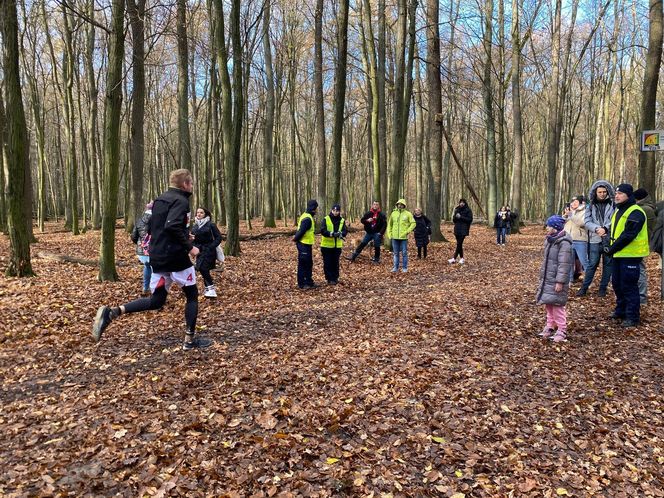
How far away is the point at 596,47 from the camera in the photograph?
2759 cm

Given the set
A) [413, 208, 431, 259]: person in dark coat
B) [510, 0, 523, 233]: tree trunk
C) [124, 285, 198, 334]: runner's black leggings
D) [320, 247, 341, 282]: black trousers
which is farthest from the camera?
[510, 0, 523, 233]: tree trunk

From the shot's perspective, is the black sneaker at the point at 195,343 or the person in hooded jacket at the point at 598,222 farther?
the person in hooded jacket at the point at 598,222

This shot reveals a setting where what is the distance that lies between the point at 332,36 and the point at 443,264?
1304 centimetres

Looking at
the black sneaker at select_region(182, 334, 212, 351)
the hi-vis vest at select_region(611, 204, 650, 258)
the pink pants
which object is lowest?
the black sneaker at select_region(182, 334, 212, 351)

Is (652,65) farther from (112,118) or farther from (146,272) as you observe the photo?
(146,272)

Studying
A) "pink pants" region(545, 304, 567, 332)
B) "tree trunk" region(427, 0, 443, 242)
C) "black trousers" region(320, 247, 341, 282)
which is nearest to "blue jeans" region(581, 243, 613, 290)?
"pink pants" region(545, 304, 567, 332)

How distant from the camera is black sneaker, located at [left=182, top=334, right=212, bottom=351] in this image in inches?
223

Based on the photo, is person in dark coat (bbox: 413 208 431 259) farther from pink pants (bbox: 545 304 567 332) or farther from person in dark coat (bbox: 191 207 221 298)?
pink pants (bbox: 545 304 567 332)

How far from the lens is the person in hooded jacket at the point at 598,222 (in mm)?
7672

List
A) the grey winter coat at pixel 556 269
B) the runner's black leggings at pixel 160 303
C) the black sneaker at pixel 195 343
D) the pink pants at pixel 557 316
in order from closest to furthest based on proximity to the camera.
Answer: the runner's black leggings at pixel 160 303 < the black sneaker at pixel 195 343 < the grey winter coat at pixel 556 269 < the pink pants at pixel 557 316

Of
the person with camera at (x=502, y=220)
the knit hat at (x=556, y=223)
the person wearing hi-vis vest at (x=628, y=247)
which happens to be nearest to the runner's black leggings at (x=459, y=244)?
the person with camera at (x=502, y=220)

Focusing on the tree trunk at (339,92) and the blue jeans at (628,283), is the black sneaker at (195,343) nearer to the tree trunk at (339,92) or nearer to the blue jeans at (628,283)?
the blue jeans at (628,283)

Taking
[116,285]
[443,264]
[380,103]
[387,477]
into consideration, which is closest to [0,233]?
[116,285]

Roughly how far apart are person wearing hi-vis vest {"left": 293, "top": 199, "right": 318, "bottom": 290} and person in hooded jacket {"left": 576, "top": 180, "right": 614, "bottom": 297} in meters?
5.14
